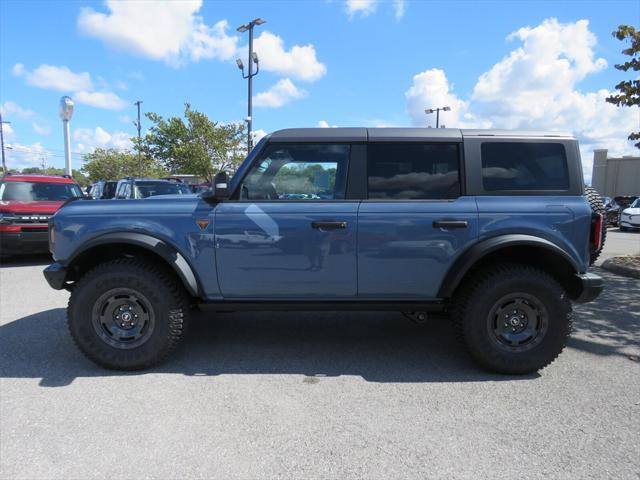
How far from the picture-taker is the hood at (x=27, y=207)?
8711 mm

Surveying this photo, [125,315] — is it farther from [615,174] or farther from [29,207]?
[615,174]

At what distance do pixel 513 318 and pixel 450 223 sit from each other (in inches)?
38.7

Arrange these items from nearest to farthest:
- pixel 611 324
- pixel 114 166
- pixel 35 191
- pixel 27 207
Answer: pixel 611 324 < pixel 27 207 < pixel 35 191 < pixel 114 166

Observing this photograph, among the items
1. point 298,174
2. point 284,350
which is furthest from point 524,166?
point 284,350

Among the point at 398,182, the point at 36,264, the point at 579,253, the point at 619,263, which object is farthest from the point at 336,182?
the point at 36,264

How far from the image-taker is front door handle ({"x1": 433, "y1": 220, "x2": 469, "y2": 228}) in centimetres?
353

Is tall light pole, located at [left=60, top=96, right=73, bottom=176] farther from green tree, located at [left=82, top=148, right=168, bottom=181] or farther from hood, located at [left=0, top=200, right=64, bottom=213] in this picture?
green tree, located at [left=82, top=148, right=168, bottom=181]

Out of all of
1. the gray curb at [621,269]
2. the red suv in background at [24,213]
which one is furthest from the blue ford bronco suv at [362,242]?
the red suv in background at [24,213]

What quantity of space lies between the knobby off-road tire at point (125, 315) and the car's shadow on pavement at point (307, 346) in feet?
0.57

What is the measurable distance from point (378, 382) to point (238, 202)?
6.10 ft

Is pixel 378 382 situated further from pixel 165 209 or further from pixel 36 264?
pixel 36 264

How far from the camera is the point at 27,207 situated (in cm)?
889

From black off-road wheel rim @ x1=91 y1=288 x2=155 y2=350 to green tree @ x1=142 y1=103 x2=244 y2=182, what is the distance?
28898 millimetres

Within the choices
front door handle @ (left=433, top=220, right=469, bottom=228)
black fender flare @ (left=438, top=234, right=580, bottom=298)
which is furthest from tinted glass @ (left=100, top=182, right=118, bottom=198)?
black fender flare @ (left=438, top=234, right=580, bottom=298)
